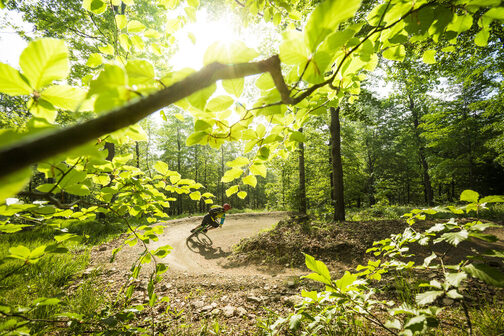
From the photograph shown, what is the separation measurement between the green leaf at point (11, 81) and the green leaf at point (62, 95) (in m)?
0.04

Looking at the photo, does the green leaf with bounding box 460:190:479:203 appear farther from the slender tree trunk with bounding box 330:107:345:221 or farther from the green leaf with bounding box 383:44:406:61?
the slender tree trunk with bounding box 330:107:345:221

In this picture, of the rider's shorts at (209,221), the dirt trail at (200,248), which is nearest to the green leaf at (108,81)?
the dirt trail at (200,248)

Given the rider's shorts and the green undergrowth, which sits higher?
the rider's shorts

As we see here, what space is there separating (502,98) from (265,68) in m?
12.5

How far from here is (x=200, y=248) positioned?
708 centimetres

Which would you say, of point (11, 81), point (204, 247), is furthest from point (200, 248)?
point (11, 81)

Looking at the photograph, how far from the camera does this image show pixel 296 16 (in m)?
1.36

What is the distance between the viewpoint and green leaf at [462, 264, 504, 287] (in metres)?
0.64

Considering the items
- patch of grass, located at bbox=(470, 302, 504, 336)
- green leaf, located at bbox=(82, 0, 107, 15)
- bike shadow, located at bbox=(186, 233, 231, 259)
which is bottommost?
bike shadow, located at bbox=(186, 233, 231, 259)

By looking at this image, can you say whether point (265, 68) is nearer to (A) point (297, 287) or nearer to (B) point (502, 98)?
(A) point (297, 287)

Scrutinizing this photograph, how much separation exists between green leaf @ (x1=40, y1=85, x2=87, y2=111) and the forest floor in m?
1.92

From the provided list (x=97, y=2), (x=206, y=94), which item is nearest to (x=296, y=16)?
(x=97, y=2)

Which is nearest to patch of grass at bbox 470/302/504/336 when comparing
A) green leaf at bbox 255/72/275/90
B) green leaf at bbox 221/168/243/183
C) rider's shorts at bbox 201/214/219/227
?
green leaf at bbox 221/168/243/183

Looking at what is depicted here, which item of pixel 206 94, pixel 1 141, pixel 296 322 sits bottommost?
pixel 296 322
